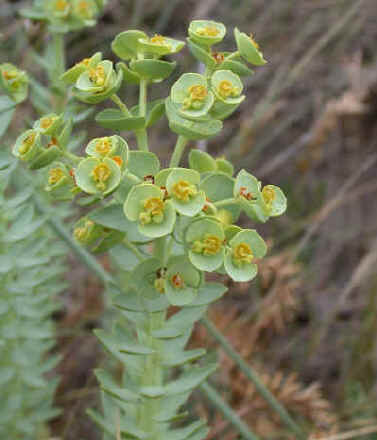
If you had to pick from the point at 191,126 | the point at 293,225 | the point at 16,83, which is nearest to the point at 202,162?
the point at 191,126

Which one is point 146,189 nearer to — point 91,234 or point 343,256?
point 91,234

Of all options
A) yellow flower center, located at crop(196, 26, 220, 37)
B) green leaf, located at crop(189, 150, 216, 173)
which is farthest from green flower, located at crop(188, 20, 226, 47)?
green leaf, located at crop(189, 150, 216, 173)

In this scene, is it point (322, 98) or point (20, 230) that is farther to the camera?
point (322, 98)

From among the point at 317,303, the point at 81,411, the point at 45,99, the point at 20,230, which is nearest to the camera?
the point at 20,230

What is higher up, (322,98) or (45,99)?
(45,99)

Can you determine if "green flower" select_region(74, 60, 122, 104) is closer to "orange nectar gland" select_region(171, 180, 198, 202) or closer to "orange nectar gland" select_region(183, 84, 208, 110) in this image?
"orange nectar gland" select_region(183, 84, 208, 110)

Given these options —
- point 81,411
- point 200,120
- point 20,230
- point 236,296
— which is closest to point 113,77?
point 200,120

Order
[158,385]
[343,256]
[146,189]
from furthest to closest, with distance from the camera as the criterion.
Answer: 1. [343,256]
2. [158,385]
3. [146,189]
